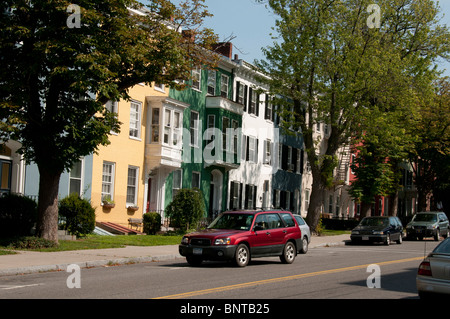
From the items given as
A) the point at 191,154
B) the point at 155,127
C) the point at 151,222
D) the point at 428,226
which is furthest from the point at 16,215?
the point at 428,226

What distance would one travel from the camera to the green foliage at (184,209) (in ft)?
103

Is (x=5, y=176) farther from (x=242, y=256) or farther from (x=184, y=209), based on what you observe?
(x=242, y=256)

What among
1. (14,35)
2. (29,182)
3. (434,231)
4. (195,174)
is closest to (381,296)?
(14,35)

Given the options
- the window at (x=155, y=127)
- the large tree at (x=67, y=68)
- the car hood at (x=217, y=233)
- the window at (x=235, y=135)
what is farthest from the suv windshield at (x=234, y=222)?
the window at (x=235, y=135)

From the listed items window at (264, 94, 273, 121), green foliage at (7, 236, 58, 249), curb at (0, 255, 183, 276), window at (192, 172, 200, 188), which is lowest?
curb at (0, 255, 183, 276)

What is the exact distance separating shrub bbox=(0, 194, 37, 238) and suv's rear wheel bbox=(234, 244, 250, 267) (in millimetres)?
9801

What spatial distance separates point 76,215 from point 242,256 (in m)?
10.1

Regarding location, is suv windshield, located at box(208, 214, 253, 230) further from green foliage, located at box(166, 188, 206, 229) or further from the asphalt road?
green foliage, located at box(166, 188, 206, 229)

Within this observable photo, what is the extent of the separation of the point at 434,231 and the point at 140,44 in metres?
25.6

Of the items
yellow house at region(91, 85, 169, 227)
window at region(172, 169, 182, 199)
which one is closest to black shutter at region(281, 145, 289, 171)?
window at region(172, 169, 182, 199)

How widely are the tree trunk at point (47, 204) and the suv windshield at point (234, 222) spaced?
618 centimetres

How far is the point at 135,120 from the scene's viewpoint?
108ft

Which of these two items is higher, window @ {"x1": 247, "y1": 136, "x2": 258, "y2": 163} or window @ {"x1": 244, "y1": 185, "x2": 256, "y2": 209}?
window @ {"x1": 247, "y1": 136, "x2": 258, "y2": 163}

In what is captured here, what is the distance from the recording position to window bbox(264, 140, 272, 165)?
151ft
